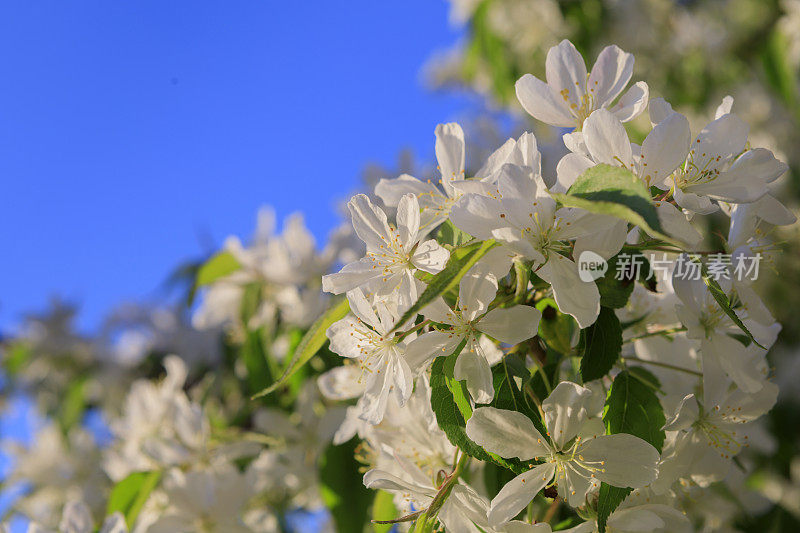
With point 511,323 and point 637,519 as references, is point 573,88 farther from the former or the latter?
point 637,519

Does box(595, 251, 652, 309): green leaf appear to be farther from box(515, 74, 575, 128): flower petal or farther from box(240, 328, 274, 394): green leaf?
box(240, 328, 274, 394): green leaf

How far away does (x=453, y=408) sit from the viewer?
832 mm

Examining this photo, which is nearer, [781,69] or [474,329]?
[474,329]

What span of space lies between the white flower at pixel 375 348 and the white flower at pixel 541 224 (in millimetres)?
168

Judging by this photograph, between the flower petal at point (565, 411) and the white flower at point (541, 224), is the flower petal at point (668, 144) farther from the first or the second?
the flower petal at point (565, 411)

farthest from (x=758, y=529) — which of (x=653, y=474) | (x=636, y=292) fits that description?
(x=653, y=474)

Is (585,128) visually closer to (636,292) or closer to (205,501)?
(636,292)

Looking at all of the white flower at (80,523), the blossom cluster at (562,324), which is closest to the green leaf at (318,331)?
the blossom cluster at (562,324)

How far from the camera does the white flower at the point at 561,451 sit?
30.7 inches

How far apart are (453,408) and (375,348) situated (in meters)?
0.13

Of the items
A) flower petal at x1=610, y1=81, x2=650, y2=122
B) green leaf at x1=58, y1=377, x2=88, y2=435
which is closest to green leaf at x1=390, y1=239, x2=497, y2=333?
flower petal at x1=610, y1=81, x2=650, y2=122

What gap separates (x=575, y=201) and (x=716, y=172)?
30 cm

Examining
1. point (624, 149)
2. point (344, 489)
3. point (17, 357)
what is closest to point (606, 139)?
point (624, 149)

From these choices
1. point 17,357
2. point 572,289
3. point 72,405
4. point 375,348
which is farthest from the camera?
point 17,357
